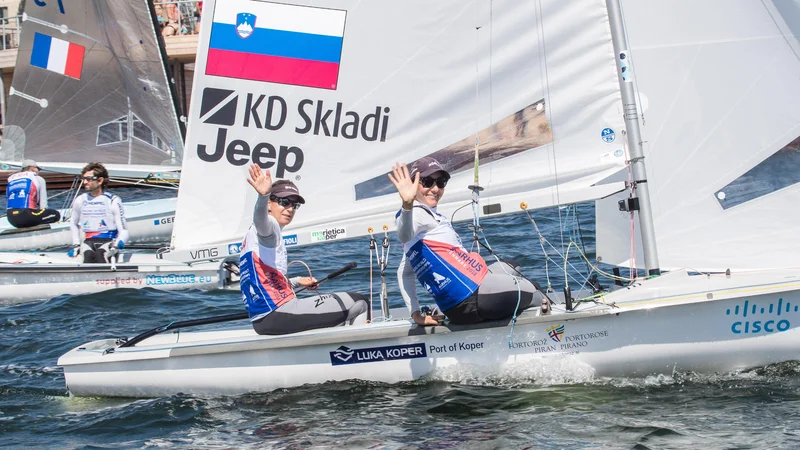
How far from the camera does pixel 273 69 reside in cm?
609

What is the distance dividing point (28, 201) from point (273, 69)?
7.98 meters

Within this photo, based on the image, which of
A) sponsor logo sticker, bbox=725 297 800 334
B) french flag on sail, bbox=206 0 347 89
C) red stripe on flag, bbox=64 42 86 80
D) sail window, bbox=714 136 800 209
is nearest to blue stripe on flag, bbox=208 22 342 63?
french flag on sail, bbox=206 0 347 89

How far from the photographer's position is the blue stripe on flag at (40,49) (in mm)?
13711

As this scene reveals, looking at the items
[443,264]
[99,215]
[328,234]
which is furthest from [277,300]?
[99,215]

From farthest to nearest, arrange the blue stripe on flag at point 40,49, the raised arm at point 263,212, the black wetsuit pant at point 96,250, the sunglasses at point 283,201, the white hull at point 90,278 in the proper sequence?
the blue stripe on flag at point 40,49 → the black wetsuit pant at point 96,250 → the white hull at point 90,278 → the sunglasses at point 283,201 → the raised arm at point 263,212

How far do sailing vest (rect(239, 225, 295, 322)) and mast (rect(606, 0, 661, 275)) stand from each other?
2.13 meters

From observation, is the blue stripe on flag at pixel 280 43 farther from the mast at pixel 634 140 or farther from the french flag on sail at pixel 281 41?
the mast at pixel 634 140

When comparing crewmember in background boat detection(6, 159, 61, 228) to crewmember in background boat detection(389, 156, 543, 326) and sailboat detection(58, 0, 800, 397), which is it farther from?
crewmember in background boat detection(389, 156, 543, 326)

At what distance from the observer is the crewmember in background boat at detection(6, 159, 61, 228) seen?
1262 centimetres

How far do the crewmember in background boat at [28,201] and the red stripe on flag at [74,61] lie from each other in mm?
1695

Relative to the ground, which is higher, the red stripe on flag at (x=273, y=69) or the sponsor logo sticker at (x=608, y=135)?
the red stripe on flag at (x=273, y=69)

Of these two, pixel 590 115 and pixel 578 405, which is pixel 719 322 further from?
pixel 590 115

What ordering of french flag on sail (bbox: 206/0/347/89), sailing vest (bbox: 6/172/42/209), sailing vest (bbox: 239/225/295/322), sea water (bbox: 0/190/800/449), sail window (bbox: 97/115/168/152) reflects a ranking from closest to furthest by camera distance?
1. sea water (bbox: 0/190/800/449)
2. sailing vest (bbox: 239/225/295/322)
3. french flag on sail (bbox: 206/0/347/89)
4. sailing vest (bbox: 6/172/42/209)
5. sail window (bbox: 97/115/168/152)

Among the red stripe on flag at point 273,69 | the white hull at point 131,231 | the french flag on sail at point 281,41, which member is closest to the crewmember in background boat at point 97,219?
the white hull at point 131,231
